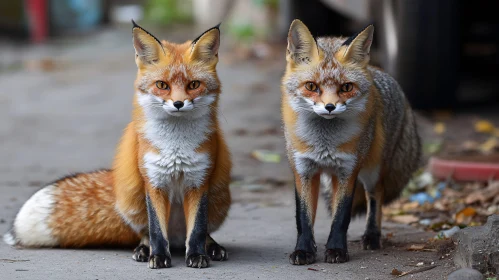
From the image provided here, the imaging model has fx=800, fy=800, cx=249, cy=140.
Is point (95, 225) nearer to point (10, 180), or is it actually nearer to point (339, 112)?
point (339, 112)

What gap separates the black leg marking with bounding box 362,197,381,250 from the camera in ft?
16.5

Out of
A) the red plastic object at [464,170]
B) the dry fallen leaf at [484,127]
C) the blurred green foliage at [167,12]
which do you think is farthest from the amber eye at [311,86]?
the blurred green foliage at [167,12]

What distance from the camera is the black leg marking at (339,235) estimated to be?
462 cm

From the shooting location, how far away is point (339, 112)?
4348 mm

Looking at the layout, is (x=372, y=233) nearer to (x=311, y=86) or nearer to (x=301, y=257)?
(x=301, y=257)

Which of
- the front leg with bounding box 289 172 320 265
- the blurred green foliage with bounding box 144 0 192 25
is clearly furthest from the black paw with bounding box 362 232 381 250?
the blurred green foliage with bounding box 144 0 192 25

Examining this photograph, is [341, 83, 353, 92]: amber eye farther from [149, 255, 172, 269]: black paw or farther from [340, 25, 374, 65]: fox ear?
[149, 255, 172, 269]: black paw

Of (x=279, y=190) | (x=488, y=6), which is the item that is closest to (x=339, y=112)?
(x=279, y=190)

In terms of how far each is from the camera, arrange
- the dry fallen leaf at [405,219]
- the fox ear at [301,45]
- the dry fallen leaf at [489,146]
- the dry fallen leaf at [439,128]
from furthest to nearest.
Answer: the dry fallen leaf at [439,128]
the dry fallen leaf at [489,146]
the dry fallen leaf at [405,219]
the fox ear at [301,45]

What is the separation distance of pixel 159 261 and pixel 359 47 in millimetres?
1654

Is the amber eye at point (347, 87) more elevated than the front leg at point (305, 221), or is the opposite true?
the amber eye at point (347, 87)

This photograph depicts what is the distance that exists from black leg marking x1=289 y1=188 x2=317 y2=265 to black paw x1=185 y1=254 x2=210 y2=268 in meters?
0.51

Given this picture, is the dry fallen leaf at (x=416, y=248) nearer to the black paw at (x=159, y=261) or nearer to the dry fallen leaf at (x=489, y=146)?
the black paw at (x=159, y=261)

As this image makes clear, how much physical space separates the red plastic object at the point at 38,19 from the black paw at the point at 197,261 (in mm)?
11746
